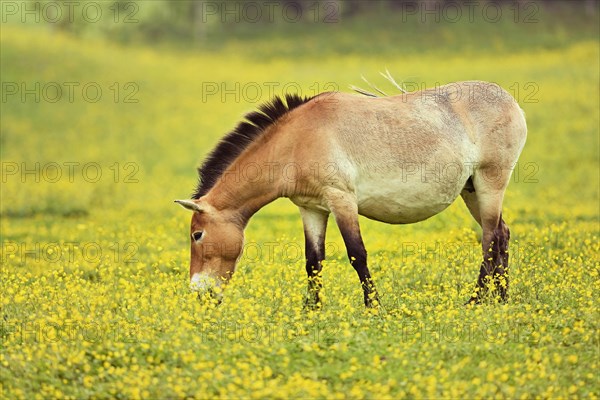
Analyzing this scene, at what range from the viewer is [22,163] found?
25.4 meters

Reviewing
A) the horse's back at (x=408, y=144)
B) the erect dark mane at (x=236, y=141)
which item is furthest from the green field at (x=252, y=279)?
the erect dark mane at (x=236, y=141)

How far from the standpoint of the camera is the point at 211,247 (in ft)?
30.9

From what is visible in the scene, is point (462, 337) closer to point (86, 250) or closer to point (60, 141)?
point (86, 250)

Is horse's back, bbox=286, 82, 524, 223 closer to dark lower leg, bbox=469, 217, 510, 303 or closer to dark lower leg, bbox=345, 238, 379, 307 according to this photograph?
dark lower leg, bbox=345, 238, 379, 307

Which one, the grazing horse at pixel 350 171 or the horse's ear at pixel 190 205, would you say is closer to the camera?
the horse's ear at pixel 190 205

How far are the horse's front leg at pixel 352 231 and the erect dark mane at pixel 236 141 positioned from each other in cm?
118

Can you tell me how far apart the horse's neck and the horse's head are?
0.62ft

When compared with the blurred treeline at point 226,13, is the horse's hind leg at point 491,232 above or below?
below

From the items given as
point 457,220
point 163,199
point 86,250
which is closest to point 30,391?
point 86,250

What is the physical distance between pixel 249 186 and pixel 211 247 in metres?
0.79

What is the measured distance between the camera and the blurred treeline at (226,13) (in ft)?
174

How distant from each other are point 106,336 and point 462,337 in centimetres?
342

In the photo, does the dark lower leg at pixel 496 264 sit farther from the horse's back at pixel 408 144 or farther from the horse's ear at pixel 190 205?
the horse's ear at pixel 190 205

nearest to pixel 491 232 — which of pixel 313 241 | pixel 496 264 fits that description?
pixel 496 264
